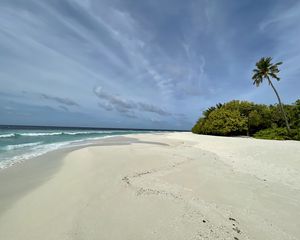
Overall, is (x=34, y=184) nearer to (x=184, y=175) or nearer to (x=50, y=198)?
(x=50, y=198)

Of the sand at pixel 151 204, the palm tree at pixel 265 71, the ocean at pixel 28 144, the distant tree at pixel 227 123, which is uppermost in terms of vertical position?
the palm tree at pixel 265 71

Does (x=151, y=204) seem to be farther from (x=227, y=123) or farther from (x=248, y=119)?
(x=248, y=119)

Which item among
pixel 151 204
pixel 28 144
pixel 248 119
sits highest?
pixel 248 119

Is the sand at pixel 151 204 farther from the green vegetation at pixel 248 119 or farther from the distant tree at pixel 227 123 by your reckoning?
the distant tree at pixel 227 123

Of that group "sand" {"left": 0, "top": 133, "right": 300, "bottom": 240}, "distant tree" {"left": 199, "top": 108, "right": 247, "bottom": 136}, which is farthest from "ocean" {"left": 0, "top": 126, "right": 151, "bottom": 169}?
"distant tree" {"left": 199, "top": 108, "right": 247, "bottom": 136}

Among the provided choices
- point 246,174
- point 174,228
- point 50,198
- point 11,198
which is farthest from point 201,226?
point 11,198

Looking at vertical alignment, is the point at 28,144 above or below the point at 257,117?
below

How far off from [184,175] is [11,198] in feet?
17.3

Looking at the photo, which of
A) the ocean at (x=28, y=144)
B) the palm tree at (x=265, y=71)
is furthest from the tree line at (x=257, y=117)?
the ocean at (x=28, y=144)

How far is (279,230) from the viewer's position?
3305mm

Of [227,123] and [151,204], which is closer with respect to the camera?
[151,204]

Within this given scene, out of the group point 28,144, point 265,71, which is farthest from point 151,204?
point 265,71

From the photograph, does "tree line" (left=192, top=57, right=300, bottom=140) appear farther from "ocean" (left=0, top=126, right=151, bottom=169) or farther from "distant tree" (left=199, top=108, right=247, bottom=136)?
"ocean" (left=0, top=126, right=151, bottom=169)

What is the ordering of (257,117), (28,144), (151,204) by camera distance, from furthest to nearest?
1. (257,117)
2. (28,144)
3. (151,204)
